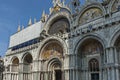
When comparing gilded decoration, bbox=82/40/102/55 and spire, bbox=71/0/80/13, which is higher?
spire, bbox=71/0/80/13

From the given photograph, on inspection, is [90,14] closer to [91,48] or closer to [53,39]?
[91,48]

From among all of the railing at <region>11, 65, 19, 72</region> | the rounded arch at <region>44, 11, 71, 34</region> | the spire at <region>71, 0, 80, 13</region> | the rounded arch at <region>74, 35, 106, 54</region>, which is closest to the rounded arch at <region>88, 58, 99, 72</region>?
the rounded arch at <region>74, 35, 106, 54</region>

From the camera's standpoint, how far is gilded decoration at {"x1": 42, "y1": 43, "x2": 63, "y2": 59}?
30.7 metres

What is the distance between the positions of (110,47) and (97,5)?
20.5ft

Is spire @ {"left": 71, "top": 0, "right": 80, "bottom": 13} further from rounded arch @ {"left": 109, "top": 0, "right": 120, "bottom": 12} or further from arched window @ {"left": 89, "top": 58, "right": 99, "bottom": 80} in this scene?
arched window @ {"left": 89, "top": 58, "right": 99, "bottom": 80}

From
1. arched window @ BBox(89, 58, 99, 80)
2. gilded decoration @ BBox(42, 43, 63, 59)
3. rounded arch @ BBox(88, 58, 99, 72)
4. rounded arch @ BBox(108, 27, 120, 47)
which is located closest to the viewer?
rounded arch @ BBox(108, 27, 120, 47)

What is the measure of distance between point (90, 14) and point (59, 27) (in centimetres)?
693

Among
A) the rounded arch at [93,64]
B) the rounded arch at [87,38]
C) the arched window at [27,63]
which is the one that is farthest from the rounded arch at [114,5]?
the arched window at [27,63]

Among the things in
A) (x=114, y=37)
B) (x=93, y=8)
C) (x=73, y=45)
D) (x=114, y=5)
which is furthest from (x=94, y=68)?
(x=114, y=5)

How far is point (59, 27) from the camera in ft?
106

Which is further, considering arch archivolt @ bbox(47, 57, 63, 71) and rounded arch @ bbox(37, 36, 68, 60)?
arch archivolt @ bbox(47, 57, 63, 71)

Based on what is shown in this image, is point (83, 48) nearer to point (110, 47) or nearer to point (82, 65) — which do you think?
point (82, 65)

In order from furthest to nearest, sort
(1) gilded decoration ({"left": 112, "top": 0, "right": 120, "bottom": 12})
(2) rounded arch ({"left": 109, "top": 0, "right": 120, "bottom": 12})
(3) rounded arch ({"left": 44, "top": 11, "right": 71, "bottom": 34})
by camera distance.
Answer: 1. (3) rounded arch ({"left": 44, "top": 11, "right": 71, "bottom": 34})
2. (2) rounded arch ({"left": 109, "top": 0, "right": 120, "bottom": 12})
3. (1) gilded decoration ({"left": 112, "top": 0, "right": 120, "bottom": 12})

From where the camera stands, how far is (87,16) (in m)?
27.2
